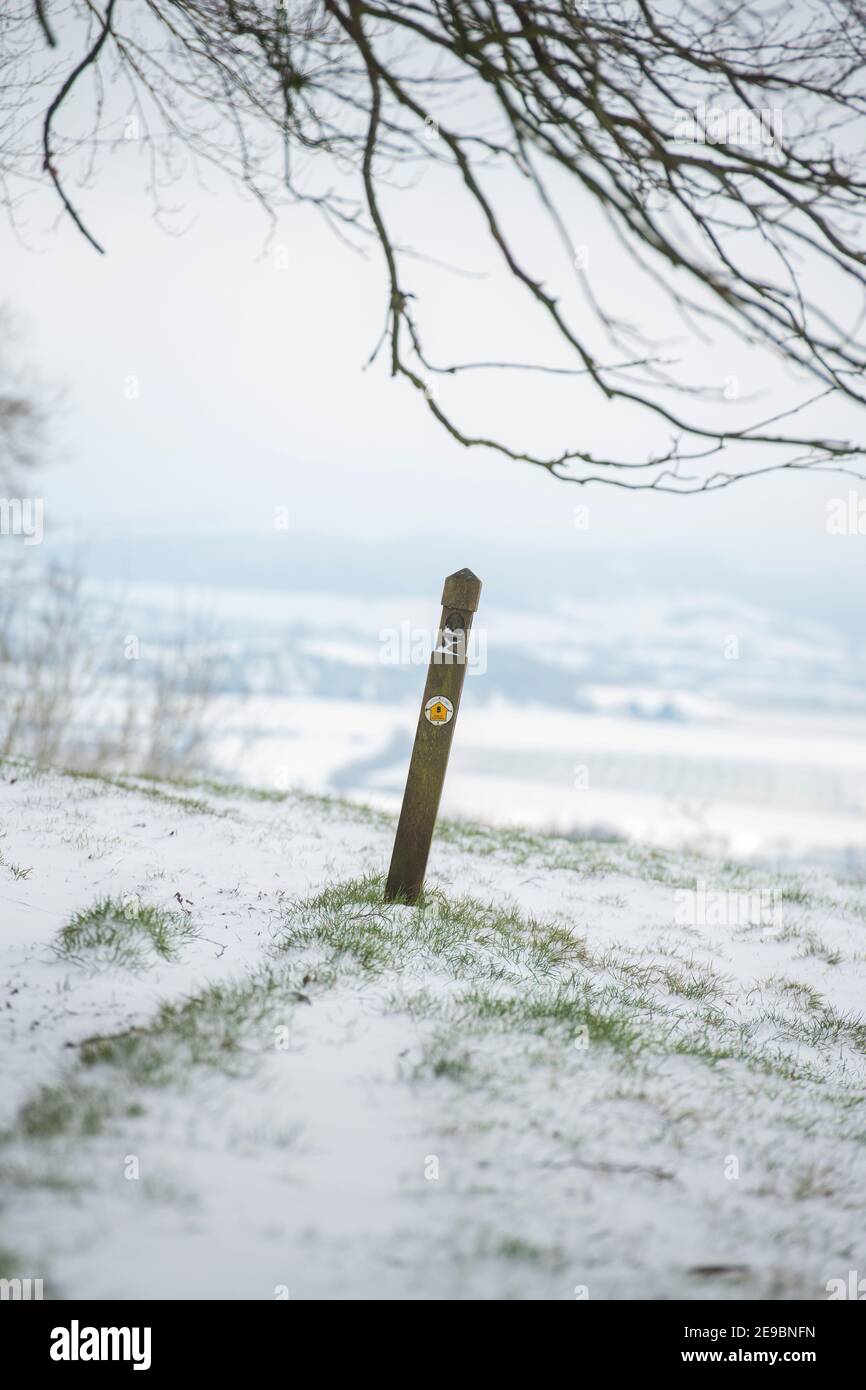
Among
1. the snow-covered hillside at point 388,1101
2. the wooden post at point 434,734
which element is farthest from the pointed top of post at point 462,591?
the snow-covered hillside at point 388,1101

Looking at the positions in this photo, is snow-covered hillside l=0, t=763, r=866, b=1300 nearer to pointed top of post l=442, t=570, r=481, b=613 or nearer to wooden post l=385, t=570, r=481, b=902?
wooden post l=385, t=570, r=481, b=902

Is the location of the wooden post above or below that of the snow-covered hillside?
above

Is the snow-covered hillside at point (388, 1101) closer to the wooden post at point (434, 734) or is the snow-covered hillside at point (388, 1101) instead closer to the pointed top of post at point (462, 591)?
the wooden post at point (434, 734)

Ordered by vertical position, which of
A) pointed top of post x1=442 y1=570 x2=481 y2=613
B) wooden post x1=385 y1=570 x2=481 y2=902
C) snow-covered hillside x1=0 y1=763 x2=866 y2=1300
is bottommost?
snow-covered hillside x1=0 y1=763 x2=866 y2=1300

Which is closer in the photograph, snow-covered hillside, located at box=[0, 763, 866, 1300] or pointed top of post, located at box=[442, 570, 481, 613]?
snow-covered hillside, located at box=[0, 763, 866, 1300]

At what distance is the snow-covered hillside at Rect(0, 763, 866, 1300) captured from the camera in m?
2.40

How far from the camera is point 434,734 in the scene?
219 inches

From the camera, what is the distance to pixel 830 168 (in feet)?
12.0

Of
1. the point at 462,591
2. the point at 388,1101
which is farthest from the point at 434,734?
the point at 388,1101

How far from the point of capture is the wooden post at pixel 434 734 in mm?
5492

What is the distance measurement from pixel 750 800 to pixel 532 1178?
527ft

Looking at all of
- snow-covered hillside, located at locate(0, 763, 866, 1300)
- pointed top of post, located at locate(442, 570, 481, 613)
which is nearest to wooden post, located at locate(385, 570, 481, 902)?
pointed top of post, located at locate(442, 570, 481, 613)

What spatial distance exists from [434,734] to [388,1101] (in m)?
2.76

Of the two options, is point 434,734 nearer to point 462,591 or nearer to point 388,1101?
point 462,591
